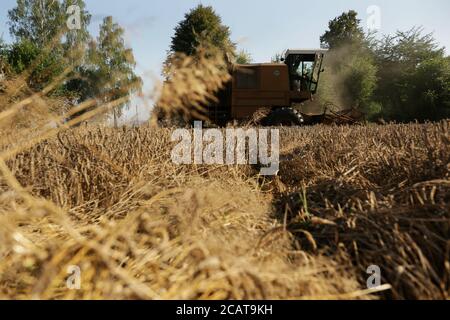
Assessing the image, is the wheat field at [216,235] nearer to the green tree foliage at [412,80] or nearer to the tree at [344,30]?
the green tree foliage at [412,80]

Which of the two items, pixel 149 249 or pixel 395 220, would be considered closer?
pixel 149 249

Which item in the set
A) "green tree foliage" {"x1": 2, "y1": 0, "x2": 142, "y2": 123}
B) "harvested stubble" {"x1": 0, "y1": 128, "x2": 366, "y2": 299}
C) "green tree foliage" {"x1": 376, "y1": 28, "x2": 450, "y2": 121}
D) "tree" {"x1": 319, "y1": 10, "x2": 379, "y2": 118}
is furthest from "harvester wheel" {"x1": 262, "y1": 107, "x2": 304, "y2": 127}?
"tree" {"x1": 319, "y1": 10, "x2": 379, "y2": 118}

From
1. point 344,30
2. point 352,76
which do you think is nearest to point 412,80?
point 352,76

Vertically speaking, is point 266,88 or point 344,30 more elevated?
point 344,30

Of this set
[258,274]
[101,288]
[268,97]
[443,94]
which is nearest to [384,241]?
[258,274]

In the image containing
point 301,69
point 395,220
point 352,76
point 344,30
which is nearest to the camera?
point 395,220

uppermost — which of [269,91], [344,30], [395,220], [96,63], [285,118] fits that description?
[344,30]

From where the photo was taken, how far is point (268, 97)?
12.4 metres

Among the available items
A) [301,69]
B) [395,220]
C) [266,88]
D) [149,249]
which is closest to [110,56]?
[149,249]

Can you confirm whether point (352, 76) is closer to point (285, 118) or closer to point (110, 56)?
point (285, 118)

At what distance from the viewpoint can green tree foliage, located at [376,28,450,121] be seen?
22953 millimetres

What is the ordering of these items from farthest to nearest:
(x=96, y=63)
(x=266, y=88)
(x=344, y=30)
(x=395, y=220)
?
(x=344, y=30)
(x=266, y=88)
(x=96, y=63)
(x=395, y=220)

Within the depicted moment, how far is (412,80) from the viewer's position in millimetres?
25688
